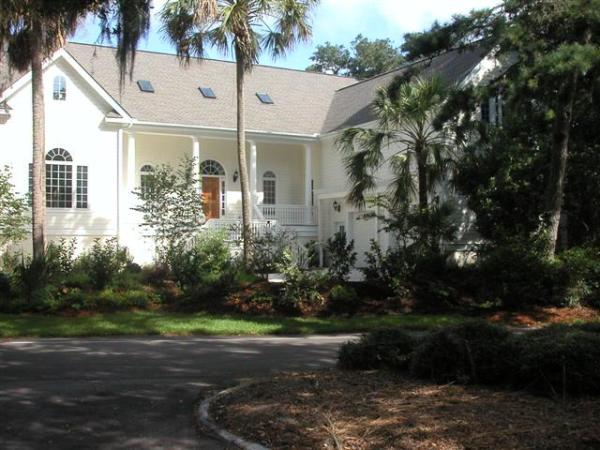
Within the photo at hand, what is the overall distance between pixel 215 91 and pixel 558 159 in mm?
16263

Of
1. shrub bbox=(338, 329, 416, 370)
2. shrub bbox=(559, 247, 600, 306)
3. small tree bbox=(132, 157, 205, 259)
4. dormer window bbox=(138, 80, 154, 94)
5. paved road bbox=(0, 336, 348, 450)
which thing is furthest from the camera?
dormer window bbox=(138, 80, 154, 94)

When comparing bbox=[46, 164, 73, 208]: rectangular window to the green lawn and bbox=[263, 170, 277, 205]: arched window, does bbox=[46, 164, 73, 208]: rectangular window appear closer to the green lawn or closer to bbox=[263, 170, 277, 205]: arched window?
bbox=[263, 170, 277, 205]: arched window

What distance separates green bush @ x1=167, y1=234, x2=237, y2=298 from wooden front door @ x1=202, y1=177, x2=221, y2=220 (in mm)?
7842

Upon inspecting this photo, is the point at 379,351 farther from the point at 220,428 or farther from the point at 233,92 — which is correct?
the point at 233,92

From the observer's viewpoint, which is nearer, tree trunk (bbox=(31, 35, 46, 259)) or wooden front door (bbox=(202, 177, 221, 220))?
tree trunk (bbox=(31, 35, 46, 259))

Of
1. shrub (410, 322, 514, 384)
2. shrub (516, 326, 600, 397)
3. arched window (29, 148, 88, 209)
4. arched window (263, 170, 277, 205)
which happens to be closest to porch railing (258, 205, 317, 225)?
arched window (263, 170, 277, 205)

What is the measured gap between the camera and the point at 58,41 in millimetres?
19906

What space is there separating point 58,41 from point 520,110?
13.1 meters

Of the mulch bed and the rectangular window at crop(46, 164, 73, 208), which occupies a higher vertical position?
the rectangular window at crop(46, 164, 73, 208)

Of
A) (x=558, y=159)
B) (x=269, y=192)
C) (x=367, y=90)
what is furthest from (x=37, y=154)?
(x=367, y=90)

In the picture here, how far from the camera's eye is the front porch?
26.8 metres

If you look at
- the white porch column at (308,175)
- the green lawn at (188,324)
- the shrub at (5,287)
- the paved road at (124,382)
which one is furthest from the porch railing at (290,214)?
the paved road at (124,382)

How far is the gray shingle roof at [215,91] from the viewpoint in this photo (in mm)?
27562

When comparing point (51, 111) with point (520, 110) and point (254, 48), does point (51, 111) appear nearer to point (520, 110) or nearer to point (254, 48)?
point (254, 48)
